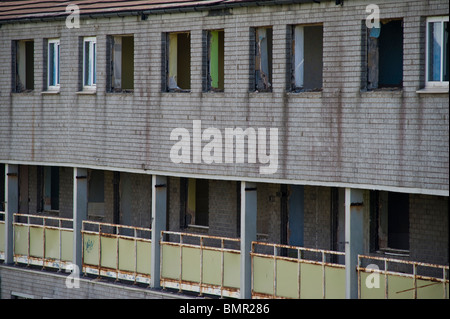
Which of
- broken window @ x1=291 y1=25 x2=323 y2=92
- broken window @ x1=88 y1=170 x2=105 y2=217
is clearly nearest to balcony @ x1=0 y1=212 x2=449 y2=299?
broken window @ x1=88 y1=170 x2=105 y2=217

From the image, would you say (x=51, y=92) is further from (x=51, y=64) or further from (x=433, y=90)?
(x=433, y=90)

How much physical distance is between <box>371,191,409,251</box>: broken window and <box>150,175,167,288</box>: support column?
5.03 metres

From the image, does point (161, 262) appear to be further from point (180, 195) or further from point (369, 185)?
point (369, 185)

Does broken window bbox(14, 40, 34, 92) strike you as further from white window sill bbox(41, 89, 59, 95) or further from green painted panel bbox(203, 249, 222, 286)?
green painted panel bbox(203, 249, 222, 286)

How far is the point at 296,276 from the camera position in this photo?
2262cm

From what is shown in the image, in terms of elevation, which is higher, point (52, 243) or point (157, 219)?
point (157, 219)

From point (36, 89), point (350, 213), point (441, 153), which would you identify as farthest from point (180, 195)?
point (441, 153)

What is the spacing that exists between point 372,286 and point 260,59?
212 inches

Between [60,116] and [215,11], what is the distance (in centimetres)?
578

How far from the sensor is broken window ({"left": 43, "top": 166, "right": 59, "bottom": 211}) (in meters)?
31.6

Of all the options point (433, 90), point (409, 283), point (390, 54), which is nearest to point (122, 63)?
point (390, 54)

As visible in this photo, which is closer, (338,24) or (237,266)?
(338,24)

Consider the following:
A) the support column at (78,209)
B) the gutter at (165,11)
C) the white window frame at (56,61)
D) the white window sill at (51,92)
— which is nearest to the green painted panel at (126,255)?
the support column at (78,209)

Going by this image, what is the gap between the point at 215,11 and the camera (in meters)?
24.0
